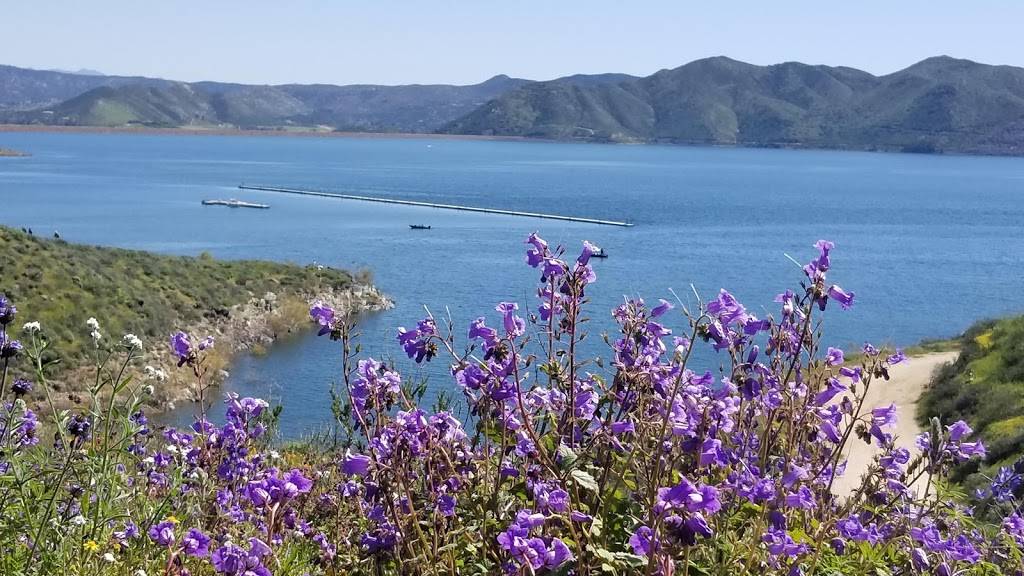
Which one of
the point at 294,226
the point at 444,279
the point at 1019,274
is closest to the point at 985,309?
the point at 1019,274

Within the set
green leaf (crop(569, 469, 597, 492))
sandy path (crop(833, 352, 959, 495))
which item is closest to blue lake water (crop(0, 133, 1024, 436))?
green leaf (crop(569, 469, 597, 492))

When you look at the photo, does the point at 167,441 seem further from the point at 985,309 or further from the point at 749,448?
the point at 985,309

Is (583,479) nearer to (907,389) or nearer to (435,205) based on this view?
(907,389)

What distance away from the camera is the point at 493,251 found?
51.9 m

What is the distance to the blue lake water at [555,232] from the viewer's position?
3622 cm

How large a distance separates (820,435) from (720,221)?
74156 millimetres

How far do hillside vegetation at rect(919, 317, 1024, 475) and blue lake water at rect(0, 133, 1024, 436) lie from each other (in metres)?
5.49

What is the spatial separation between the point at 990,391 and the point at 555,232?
40496mm

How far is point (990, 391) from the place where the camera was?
21.5m

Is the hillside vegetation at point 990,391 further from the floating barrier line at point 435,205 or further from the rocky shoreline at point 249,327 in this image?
the floating barrier line at point 435,205

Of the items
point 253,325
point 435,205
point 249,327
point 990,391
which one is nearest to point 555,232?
point 435,205

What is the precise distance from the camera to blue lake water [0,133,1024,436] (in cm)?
3622

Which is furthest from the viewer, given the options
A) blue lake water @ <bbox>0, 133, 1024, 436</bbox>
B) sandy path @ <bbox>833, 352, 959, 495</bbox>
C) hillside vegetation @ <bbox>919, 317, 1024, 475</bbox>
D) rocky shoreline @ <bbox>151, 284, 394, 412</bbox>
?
blue lake water @ <bbox>0, 133, 1024, 436</bbox>

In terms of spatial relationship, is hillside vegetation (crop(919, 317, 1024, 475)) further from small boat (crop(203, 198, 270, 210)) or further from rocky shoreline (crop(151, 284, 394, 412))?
small boat (crop(203, 198, 270, 210))
